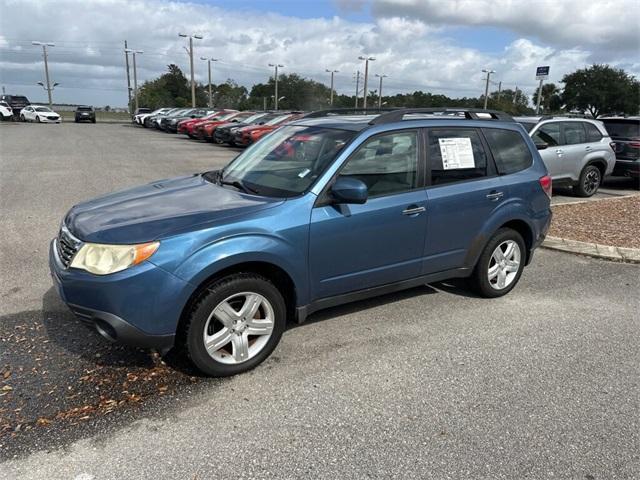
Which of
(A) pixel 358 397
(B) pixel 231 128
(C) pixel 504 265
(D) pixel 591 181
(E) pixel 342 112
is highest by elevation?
(E) pixel 342 112

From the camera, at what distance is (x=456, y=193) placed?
4375 mm

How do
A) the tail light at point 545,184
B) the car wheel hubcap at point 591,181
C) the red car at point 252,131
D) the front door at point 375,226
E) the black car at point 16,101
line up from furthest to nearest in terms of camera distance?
1. the black car at point 16,101
2. the red car at point 252,131
3. the car wheel hubcap at point 591,181
4. the tail light at point 545,184
5. the front door at point 375,226

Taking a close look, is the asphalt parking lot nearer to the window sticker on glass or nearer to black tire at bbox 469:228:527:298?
black tire at bbox 469:228:527:298

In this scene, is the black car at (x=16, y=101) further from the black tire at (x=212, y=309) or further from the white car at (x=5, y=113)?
the black tire at (x=212, y=309)

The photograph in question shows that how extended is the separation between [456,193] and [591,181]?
25.9 ft

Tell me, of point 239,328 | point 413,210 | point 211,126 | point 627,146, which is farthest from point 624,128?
point 211,126

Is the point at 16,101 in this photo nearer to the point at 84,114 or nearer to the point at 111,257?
the point at 84,114

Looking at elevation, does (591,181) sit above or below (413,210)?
below

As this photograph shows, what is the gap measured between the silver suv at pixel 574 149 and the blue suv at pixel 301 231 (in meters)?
5.37

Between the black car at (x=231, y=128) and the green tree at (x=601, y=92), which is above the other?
the green tree at (x=601, y=92)

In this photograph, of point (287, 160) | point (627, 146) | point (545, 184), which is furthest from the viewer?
point (627, 146)

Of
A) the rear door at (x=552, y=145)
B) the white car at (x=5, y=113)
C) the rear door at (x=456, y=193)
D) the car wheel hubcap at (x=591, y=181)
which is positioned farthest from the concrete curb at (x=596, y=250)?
the white car at (x=5, y=113)

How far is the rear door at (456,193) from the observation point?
169 inches

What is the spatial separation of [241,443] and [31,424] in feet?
3.98
